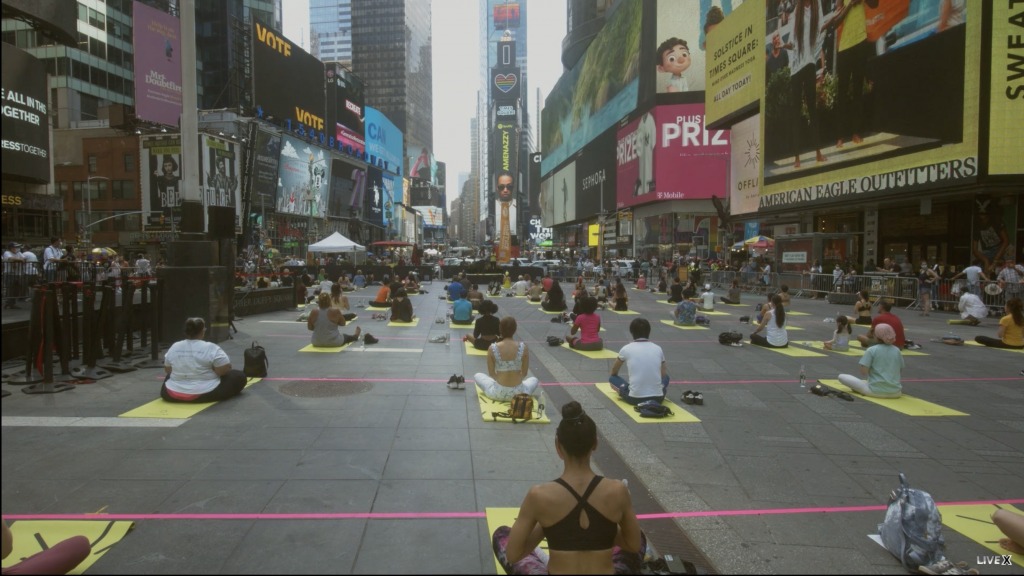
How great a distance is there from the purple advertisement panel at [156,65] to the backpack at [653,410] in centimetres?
3807

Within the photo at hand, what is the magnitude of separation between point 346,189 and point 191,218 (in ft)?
209

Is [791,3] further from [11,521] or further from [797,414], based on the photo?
[11,521]

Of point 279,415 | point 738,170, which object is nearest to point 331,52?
point 738,170

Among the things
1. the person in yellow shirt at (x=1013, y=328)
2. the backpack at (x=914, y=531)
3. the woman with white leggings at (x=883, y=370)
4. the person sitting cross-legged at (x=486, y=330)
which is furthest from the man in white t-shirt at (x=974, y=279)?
the backpack at (x=914, y=531)

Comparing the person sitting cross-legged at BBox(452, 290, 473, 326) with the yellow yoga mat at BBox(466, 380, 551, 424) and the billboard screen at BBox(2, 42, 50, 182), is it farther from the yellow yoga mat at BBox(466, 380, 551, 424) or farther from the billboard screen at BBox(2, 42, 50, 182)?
the billboard screen at BBox(2, 42, 50, 182)

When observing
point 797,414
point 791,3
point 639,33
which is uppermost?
point 639,33

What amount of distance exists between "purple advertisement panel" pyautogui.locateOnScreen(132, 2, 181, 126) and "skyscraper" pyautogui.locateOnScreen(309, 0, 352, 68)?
155175 millimetres

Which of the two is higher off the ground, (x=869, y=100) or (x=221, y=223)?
(x=869, y=100)

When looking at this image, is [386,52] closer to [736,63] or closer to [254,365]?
[736,63]

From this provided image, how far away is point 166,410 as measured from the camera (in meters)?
7.65

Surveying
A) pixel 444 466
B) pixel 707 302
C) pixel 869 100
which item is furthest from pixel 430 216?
pixel 444 466

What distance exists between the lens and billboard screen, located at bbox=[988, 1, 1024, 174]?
2050cm

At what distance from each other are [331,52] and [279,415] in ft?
669

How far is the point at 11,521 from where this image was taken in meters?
4.66
